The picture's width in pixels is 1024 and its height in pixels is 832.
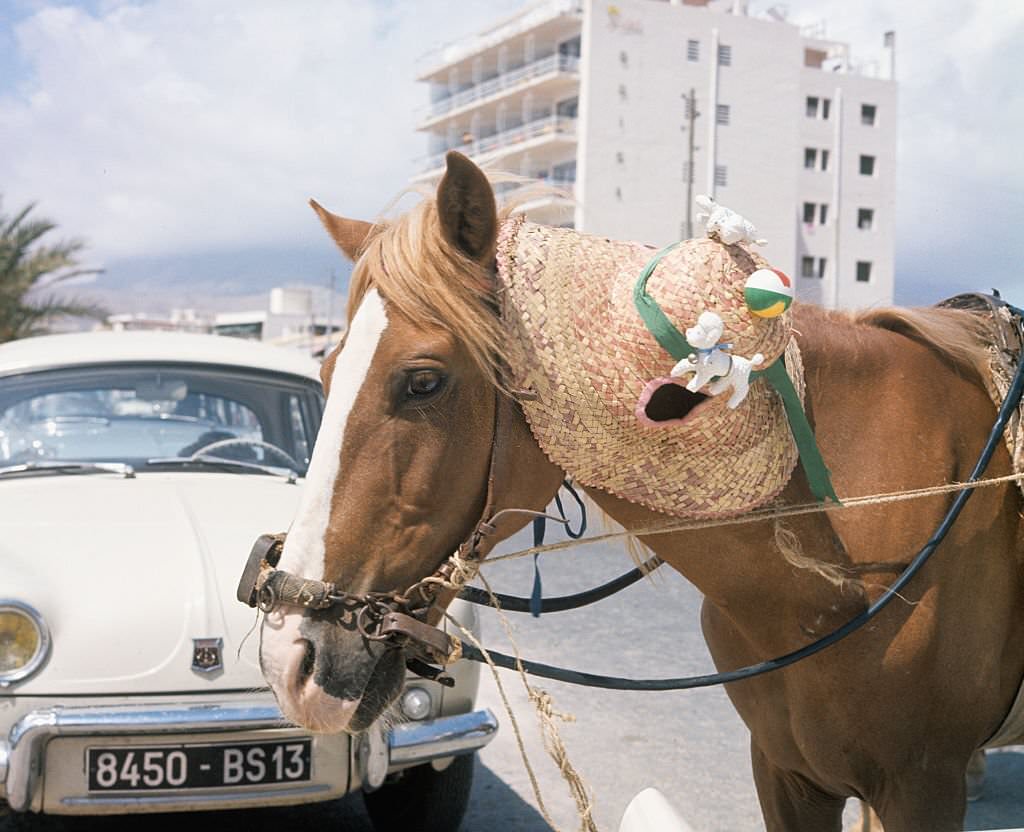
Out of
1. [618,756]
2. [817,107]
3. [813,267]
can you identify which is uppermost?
[817,107]

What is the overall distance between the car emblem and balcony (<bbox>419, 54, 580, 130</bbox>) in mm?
45270

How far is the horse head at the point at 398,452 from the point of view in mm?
1801

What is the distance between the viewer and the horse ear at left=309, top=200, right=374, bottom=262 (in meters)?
2.26

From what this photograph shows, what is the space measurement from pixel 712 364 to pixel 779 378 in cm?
21

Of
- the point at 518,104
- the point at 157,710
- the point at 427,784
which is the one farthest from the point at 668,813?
the point at 518,104

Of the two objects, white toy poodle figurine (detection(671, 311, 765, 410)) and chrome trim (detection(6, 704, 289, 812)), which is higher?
white toy poodle figurine (detection(671, 311, 765, 410))

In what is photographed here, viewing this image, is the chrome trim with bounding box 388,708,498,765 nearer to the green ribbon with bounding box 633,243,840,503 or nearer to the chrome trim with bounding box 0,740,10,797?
the chrome trim with bounding box 0,740,10,797

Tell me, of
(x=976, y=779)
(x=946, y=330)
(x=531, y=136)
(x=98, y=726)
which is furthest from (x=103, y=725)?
(x=531, y=136)

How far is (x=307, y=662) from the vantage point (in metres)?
1.81

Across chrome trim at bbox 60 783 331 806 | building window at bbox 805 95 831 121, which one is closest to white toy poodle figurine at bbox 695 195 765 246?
chrome trim at bbox 60 783 331 806

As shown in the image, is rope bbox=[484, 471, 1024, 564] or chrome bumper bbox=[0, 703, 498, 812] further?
chrome bumper bbox=[0, 703, 498, 812]

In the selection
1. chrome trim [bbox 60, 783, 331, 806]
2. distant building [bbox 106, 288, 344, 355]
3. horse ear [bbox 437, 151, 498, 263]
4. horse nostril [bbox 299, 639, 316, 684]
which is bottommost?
chrome trim [bbox 60, 783, 331, 806]

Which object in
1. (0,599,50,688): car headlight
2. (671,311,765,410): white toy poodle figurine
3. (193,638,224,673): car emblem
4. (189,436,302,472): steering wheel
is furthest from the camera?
(189,436,302,472): steering wheel

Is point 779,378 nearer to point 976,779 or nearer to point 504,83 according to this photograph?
point 976,779
